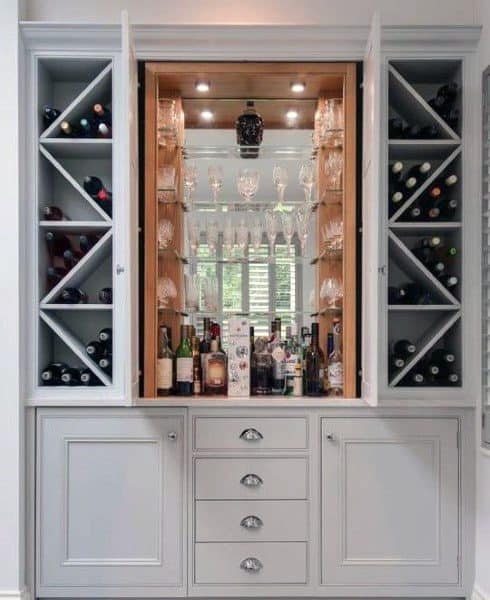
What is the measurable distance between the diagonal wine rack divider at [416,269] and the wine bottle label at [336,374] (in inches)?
20.4

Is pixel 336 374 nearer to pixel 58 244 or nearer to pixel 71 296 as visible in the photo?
pixel 71 296

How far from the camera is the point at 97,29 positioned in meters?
2.52

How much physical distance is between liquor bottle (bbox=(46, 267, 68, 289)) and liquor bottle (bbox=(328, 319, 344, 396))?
48.8 inches

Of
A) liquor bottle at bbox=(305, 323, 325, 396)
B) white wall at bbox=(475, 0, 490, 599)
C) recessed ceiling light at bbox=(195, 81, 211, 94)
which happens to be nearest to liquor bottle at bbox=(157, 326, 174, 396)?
liquor bottle at bbox=(305, 323, 325, 396)

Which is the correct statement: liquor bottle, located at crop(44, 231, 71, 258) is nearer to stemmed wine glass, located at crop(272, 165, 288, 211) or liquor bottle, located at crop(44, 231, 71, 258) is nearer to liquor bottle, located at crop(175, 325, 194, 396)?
liquor bottle, located at crop(175, 325, 194, 396)

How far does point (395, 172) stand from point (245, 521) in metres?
1.60

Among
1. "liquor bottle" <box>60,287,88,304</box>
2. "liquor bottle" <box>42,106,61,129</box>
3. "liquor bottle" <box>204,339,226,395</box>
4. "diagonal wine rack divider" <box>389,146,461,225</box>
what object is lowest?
"liquor bottle" <box>204,339,226,395</box>

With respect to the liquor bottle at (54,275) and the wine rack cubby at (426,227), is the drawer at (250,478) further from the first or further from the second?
the liquor bottle at (54,275)

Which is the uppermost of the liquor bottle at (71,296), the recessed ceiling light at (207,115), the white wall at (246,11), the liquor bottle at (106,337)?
the white wall at (246,11)

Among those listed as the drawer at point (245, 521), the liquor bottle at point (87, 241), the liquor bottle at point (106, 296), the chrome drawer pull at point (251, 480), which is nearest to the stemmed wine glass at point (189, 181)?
the liquor bottle at point (87, 241)

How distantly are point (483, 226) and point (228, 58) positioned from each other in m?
1.29

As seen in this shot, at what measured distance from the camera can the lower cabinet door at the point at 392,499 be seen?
8.39ft

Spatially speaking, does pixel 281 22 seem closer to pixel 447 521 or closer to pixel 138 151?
pixel 138 151

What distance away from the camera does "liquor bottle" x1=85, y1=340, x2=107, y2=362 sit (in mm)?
2586
